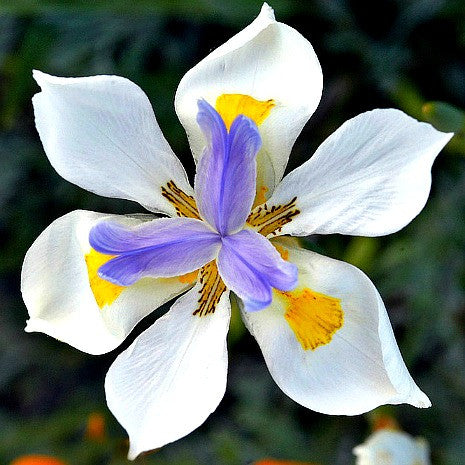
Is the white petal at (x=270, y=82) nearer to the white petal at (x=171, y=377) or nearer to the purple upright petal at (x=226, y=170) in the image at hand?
the purple upright petal at (x=226, y=170)

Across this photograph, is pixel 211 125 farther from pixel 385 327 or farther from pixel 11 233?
pixel 11 233

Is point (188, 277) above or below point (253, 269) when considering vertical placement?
below

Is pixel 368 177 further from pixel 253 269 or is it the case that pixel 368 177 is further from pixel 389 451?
pixel 389 451

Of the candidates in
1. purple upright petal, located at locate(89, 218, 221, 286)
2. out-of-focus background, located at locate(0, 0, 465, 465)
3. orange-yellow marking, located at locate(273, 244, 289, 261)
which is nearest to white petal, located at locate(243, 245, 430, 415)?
orange-yellow marking, located at locate(273, 244, 289, 261)

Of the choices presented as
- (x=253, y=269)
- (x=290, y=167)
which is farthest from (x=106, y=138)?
(x=290, y=167)

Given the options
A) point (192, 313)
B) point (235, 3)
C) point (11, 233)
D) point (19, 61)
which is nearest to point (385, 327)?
point (192, 313)

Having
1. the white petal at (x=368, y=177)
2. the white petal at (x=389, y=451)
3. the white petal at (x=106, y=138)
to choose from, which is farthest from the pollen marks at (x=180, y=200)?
the white petal at (x=389, y=451)
